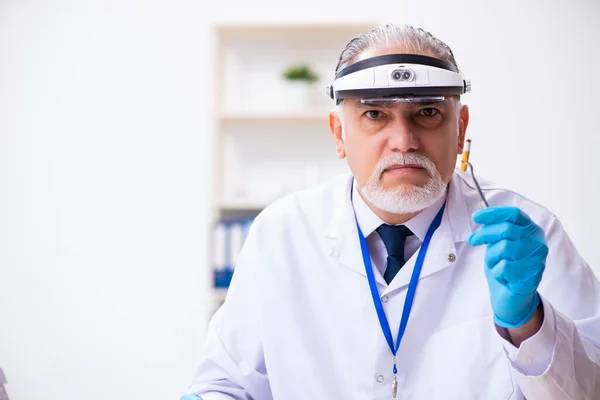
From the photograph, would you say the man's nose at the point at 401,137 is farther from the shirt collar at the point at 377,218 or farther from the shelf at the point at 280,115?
the shelf at the point at 280,115

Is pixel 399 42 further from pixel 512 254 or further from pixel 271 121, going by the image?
pixel 271 121

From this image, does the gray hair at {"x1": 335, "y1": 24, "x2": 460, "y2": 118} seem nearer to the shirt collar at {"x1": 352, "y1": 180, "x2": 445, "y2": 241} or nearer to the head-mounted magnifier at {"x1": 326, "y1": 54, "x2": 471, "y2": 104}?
the head-mounted magnifier at {"x1": 326, "y1": 54, "x2": 471, "y2": 104}

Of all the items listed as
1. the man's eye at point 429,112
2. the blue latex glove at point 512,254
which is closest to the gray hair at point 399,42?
the man's eye at point 429,112

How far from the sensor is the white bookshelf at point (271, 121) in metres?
3.30

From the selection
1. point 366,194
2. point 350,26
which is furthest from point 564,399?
point 350,26

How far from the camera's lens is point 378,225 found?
5.03 ft

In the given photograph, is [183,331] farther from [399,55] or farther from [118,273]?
[399,55]

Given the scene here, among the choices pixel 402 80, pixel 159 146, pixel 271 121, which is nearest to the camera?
pixel 402 80

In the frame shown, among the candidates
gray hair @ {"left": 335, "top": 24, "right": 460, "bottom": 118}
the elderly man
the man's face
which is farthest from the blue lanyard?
gray hair @ {"left": 335, "top": 24, "right": 460, "bottom": 118}

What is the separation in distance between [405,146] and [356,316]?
0.39 meters

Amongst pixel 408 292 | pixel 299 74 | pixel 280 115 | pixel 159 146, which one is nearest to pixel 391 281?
pixel 408 292

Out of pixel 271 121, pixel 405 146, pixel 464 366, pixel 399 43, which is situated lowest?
pixel 464 366

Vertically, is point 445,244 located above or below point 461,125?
below

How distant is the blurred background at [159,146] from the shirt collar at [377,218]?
5.74 ft
